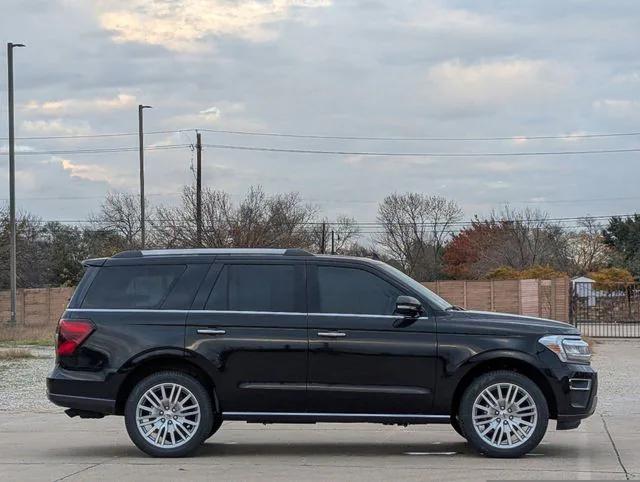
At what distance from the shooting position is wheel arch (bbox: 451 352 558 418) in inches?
392

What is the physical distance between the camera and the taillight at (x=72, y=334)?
1030 cm

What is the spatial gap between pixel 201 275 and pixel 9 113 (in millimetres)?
30645

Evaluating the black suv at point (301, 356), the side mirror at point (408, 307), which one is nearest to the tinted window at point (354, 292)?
the black suv at point (301, 356)

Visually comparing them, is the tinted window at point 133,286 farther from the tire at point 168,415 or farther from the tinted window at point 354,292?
the tinted window at point 354,292

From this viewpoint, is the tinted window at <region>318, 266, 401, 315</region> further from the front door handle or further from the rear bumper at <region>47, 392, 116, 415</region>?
the rear bumper at <region>47, 392, 116, 415</region>

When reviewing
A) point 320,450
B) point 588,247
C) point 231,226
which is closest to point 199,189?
point 231,226

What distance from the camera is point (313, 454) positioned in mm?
10562

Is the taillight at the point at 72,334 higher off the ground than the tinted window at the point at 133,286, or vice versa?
the tinted window at the point at 133,286

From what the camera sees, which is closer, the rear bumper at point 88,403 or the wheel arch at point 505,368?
the wheel arch at point 505,368

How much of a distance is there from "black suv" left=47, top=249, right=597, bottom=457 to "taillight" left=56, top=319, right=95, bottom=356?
0.04ft

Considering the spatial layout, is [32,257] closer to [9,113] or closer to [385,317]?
[9,113]

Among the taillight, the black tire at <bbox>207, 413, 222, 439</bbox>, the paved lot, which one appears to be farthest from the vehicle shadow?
the taillight

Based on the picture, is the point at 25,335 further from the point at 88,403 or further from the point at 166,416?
the point at 166,416

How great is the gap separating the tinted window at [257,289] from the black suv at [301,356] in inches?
0.5
